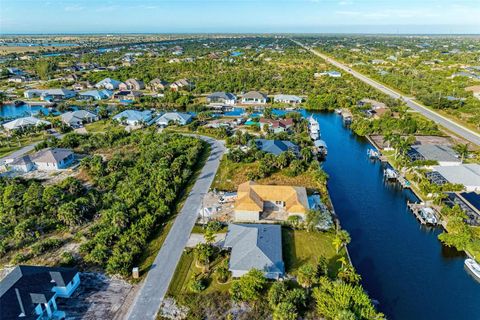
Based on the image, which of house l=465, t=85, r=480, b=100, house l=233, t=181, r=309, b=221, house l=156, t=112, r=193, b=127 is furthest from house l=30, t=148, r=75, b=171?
house l=465, t=85, r=480, b=100

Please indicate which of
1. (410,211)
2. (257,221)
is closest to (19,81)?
(257,221)

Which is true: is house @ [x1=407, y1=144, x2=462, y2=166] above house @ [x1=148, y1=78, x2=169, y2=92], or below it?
below

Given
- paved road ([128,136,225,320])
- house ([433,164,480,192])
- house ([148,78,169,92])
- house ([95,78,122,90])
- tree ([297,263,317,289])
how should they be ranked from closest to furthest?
paved road ([128,136,225,320]) → tree ([297,263,317,289]) → house ([433,164,480,192]) → house ([148,78,169,92]) → house ([95,78,122,90])

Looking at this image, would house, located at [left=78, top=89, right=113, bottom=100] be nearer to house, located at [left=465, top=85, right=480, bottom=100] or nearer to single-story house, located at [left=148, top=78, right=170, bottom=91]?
single-story house, located at [left=148, top=78, right=170, bottom=91]

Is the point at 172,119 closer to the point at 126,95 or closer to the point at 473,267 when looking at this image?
the point at 126,95

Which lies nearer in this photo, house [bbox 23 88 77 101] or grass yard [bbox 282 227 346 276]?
grass yard [bbox 282 227 346 276]

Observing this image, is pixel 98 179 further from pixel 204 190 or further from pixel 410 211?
pixel 410 211
